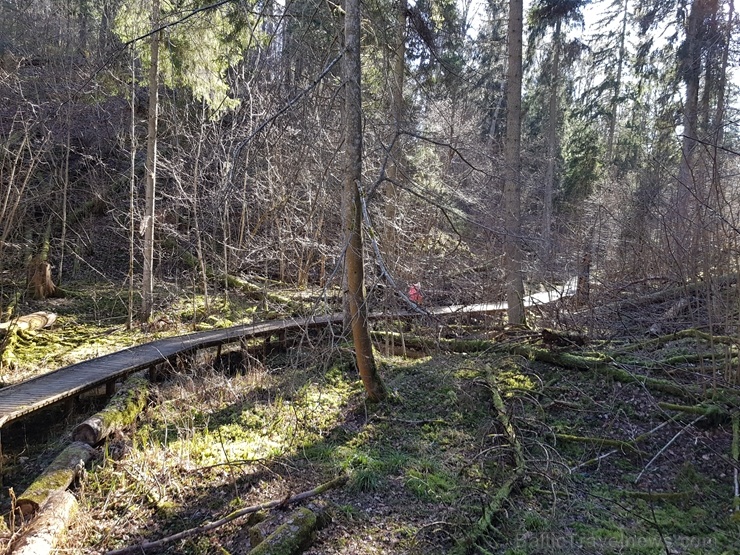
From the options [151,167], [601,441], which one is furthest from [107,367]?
[601,441]

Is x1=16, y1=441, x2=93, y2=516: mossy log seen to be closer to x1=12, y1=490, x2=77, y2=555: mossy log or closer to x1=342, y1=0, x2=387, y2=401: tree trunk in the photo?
x1=12, y1=490, x2=77, y2=555: mossy log

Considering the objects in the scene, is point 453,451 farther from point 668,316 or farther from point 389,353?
point 668,316

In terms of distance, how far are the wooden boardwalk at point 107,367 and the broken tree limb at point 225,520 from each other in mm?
1587

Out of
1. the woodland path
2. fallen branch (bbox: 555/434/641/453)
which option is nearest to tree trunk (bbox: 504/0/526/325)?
the woodland path

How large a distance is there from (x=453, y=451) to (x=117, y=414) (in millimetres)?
4470

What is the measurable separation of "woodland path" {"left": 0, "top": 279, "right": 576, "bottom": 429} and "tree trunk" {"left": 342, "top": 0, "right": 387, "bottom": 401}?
46 centimetres

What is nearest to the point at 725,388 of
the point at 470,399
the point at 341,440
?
the point at 470,399

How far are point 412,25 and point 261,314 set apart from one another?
25.5 ft

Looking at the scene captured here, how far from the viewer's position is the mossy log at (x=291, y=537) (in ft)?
10.7

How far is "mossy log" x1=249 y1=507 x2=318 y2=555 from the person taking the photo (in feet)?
10.7

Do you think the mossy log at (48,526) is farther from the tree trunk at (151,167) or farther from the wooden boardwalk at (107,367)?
the tree trunk at (151,167)

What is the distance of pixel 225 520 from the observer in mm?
3961

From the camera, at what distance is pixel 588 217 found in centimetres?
1770

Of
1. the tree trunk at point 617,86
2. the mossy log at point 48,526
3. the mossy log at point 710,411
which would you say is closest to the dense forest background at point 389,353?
the mossy log at point 710,411
